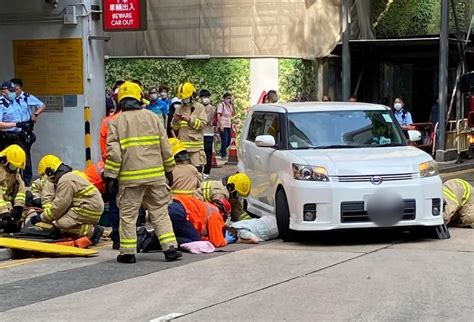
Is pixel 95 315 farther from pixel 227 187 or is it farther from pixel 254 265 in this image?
pixel 227 187

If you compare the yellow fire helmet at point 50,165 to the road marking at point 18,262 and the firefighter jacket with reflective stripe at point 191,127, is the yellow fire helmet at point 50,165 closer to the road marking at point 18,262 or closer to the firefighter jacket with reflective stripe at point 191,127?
the road marking at point 18,262

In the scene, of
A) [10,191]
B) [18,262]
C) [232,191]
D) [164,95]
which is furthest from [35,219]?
[164,95]

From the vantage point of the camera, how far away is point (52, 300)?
695 cm

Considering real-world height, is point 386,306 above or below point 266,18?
below

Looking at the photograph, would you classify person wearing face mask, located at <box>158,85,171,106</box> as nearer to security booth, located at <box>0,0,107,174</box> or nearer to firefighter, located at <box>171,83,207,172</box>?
security booth, located at <box>0,0,107,174</box>

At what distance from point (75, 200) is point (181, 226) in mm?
1258

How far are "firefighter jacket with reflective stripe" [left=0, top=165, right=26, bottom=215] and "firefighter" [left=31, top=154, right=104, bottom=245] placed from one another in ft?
1.78

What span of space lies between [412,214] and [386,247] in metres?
0.48

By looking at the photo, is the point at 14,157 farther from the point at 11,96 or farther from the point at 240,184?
the point at 11,96

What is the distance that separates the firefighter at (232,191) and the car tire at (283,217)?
0.65m

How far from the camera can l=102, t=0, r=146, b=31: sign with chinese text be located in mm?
14883

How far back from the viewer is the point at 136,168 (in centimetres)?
834

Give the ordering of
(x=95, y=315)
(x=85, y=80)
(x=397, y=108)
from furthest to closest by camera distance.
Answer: (x=397, y=108)
(x=85, y=80)
(x=95, y=315)

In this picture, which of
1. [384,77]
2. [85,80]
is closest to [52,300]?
[85,80]
